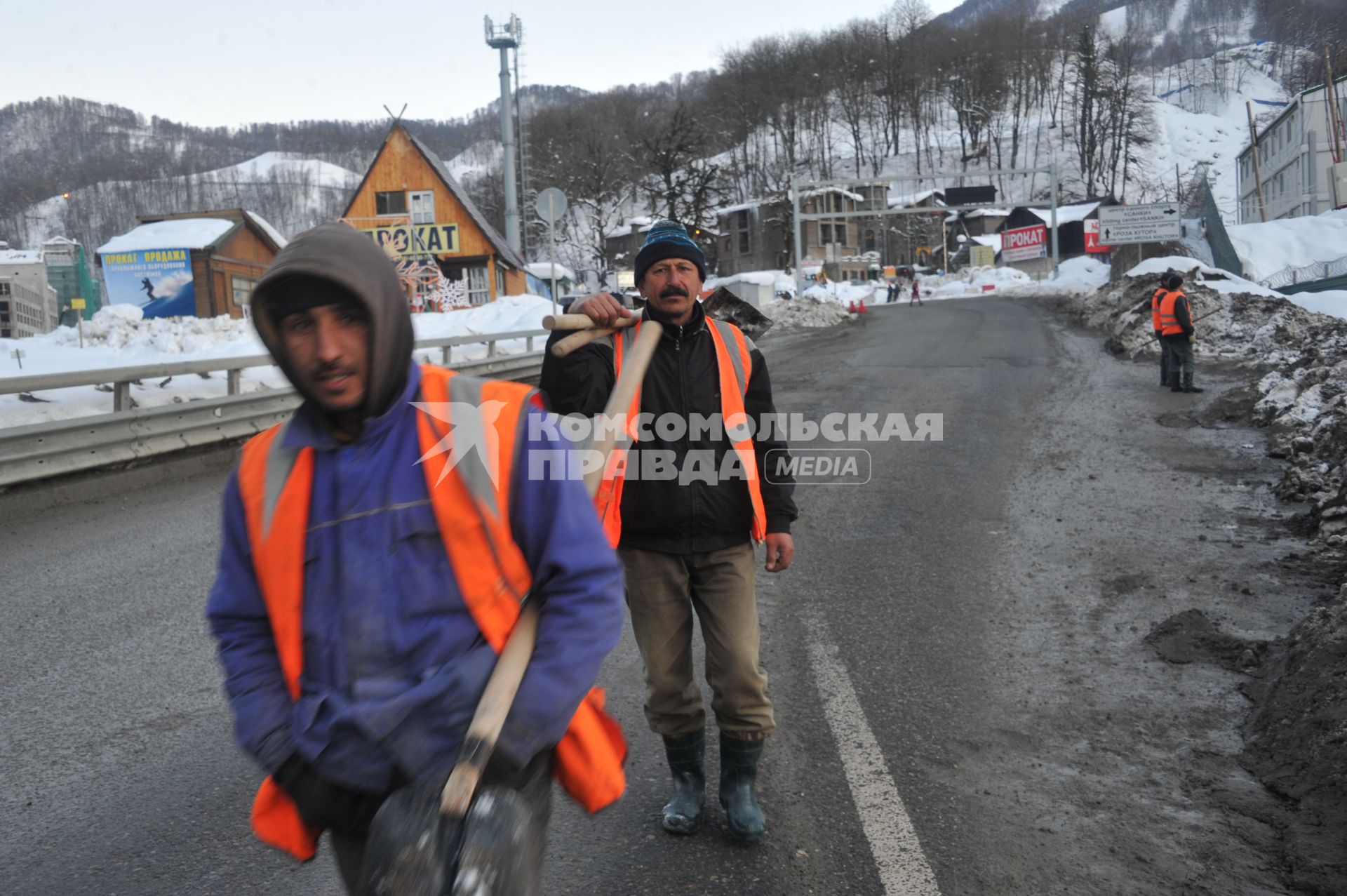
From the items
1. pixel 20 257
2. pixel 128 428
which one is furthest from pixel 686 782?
pixel 20 257

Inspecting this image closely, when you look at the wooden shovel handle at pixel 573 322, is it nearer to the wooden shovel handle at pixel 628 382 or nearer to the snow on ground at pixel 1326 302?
the wooden shovel handle at pixel 628 382

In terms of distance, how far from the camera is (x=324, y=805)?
72.8 inches

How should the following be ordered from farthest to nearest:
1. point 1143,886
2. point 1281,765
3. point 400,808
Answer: point 1281,765 < point 1143,886 < point 400,808

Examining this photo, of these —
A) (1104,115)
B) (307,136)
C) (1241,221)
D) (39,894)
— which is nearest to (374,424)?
(39,894)

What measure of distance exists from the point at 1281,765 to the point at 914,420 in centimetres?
884

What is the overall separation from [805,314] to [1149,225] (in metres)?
14.5

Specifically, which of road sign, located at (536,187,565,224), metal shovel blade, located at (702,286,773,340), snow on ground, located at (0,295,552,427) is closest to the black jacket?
snow on ground, located at (0,295,552,427)

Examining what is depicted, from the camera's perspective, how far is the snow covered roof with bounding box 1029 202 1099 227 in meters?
87.9

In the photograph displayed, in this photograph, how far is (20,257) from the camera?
154 ft

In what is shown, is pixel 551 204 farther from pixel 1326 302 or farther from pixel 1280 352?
pixel 1326 302

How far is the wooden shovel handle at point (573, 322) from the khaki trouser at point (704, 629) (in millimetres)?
747

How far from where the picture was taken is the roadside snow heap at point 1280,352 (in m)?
8.09

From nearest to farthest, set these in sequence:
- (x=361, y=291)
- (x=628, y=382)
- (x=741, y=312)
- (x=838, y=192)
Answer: (x=361, y=291) < (x=628, y=382) < (x=741, y=312) < (x=838, y=192)

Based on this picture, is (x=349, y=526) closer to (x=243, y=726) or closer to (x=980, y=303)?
(x=243, y=726)
